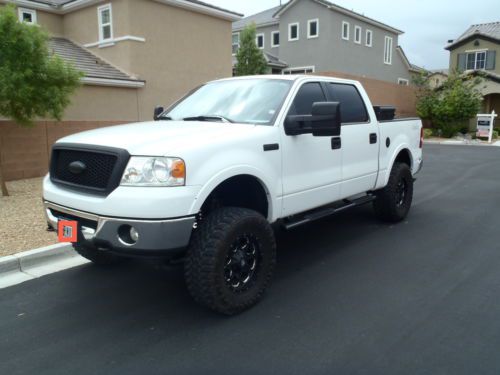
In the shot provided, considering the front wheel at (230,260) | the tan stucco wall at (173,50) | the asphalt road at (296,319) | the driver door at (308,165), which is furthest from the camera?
the tan stucco wall at (173,50)

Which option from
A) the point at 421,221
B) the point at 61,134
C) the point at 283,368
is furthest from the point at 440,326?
the point at 61,134

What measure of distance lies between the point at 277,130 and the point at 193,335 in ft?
6.24

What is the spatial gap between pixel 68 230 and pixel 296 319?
6.32 ft

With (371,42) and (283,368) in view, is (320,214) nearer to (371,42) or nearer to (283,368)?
(283,368)

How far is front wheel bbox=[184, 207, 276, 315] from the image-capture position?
3.46 metres

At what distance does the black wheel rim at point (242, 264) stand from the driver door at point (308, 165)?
0.58 m

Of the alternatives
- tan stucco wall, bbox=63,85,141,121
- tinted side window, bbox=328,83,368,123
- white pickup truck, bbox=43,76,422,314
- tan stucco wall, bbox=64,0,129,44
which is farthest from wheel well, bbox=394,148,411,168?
tan stucco wall, bbox=64,0,129,44

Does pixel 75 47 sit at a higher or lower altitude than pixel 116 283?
higher

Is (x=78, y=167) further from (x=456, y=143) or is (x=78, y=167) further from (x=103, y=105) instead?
(x=456, y=143)

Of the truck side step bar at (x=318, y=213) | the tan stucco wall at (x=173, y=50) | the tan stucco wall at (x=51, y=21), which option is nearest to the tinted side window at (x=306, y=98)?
the truck side step bar at (x=318, y=213)

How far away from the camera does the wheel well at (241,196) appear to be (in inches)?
158

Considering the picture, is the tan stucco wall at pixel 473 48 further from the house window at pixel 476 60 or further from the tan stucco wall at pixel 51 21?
the tan stucco wall at pixel 51 21

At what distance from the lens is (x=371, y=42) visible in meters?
32.0

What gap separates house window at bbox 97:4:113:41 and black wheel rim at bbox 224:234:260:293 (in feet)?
43.2
